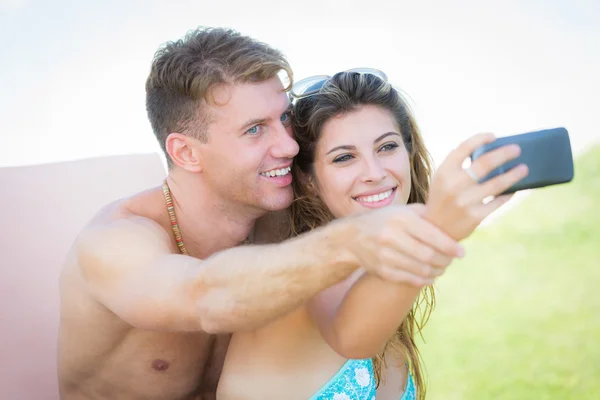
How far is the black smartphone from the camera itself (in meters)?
1.41

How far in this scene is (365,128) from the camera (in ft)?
8.39

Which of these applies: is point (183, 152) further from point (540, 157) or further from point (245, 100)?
point (540, 157)

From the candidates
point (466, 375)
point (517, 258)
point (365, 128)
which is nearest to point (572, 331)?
point (466, 375)

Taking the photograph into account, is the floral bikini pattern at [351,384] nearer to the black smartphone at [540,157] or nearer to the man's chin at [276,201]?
the man's chin at [276,201]

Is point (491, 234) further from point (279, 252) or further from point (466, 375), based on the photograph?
point (279, 252)

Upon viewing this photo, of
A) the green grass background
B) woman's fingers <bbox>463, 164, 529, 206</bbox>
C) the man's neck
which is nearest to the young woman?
woman's fingers <bbox>463, 164, 529, 206</bbox>

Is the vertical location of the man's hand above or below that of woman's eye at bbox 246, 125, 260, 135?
below

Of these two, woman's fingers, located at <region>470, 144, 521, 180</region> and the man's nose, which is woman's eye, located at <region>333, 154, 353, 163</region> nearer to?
the man's nose

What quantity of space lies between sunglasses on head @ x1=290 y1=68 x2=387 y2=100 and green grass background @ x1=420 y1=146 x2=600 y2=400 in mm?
3059

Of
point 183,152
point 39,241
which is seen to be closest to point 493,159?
point 183,152

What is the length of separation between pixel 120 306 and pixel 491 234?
686 cm

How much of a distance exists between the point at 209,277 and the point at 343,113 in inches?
40.5

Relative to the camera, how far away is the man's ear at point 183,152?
2.79 meters

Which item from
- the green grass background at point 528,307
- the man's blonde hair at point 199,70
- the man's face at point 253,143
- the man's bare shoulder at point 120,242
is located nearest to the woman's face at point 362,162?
the man's face at point 253,143
